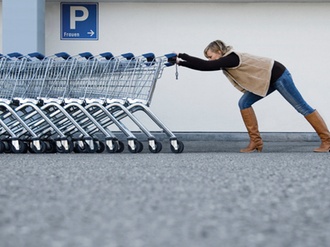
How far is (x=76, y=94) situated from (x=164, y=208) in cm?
580

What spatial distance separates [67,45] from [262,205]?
9321mm

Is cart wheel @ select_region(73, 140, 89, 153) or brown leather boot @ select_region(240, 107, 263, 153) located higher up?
brown leather boot @ select_region(240, 107, 263, 153)

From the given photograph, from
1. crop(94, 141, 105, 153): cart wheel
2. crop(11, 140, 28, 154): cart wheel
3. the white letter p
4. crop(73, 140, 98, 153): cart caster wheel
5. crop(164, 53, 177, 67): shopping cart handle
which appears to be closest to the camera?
crop(164, 53, 177, 67): shopping cart handle

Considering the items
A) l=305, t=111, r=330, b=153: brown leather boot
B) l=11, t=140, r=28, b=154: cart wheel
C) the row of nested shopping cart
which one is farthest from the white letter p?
l=305, t=111, r=330, b=153: brown leather boot

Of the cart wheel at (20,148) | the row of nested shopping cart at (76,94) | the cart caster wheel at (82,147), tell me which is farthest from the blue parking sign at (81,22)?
the cart wheel at (20,148)

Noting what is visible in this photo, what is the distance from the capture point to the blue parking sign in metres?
11.8

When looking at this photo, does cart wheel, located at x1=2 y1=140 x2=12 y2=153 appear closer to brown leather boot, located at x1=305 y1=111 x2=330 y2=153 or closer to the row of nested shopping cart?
the row of nested shopping cart

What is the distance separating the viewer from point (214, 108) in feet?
38.9

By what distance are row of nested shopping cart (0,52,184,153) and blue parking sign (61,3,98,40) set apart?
3.47 m

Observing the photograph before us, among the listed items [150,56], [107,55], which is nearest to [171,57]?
[150,56]

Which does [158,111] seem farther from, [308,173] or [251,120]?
[308,173]

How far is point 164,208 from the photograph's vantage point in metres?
2.67

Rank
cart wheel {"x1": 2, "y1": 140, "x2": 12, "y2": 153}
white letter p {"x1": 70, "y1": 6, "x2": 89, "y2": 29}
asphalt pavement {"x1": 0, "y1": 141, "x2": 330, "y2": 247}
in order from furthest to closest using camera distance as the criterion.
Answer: white letter p {"x1": 70, "y1": 6, "x2": 89, "y2": 29} < cart wheel {"x1": 2, "y1": 140, "x2": 12, "y2": 153} < asphalt pavement {"x1": 0, "y1": 141, "x2": 330, "y2": 247}

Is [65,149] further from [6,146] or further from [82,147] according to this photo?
[6,146]
